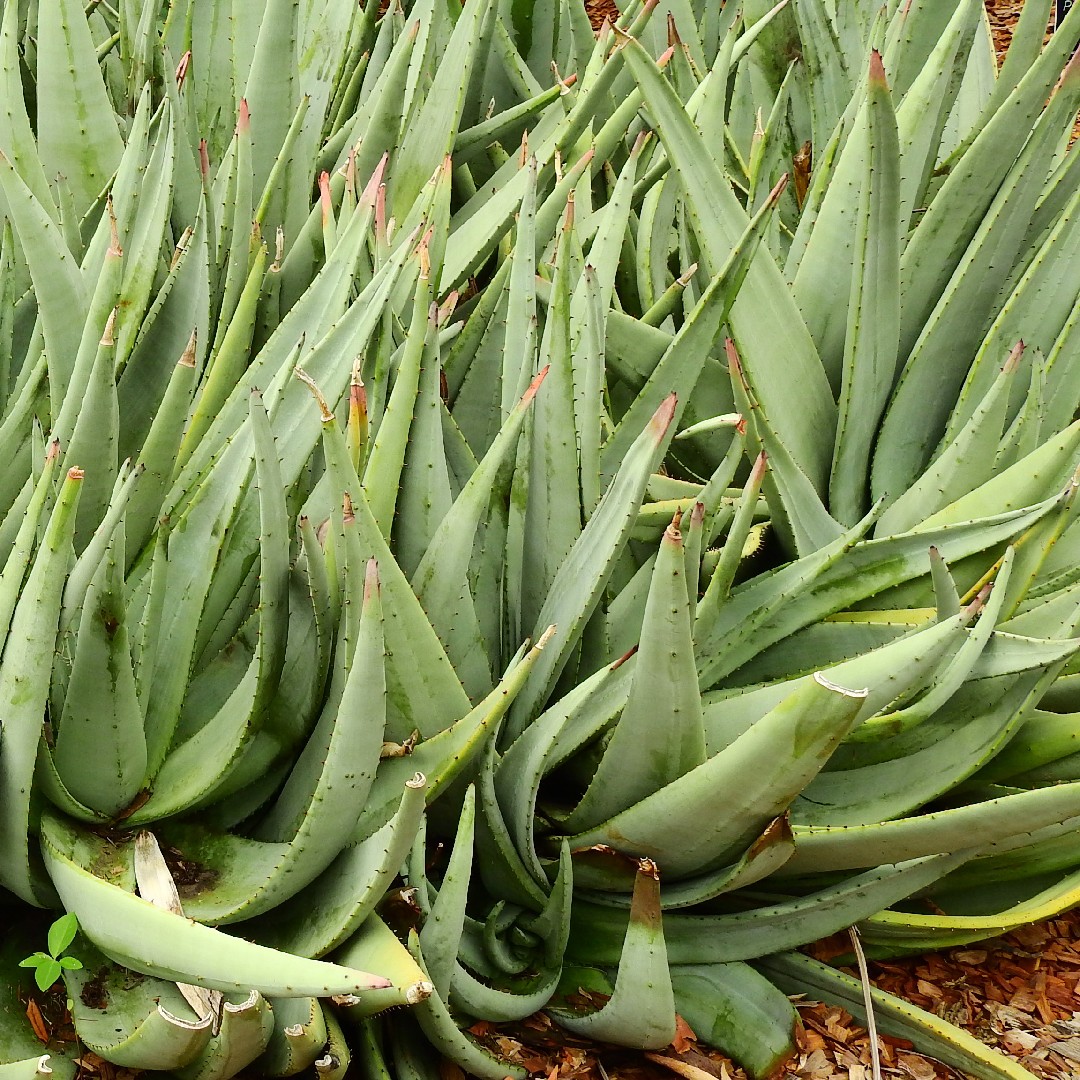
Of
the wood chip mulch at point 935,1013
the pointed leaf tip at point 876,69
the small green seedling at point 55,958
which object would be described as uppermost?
the pointed leaf tip at point 876,69

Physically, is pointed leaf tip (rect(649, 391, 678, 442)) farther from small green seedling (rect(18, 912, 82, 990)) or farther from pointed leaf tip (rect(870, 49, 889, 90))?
small green seedling (rect(18, 912, 82, 990))

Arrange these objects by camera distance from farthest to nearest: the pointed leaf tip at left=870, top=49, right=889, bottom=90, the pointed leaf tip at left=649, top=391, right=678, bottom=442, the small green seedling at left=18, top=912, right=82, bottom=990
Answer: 1. the pointed leaf tip at left=870, top=49, right=889, bottom=90
2. the pointed leaf tip at left=649, top=391, right=678, bottom=442
3. the small green seedling at left=18, top=912, right=82, bottom=990

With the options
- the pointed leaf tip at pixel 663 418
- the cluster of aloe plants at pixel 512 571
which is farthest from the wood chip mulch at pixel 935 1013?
the pointed leaf tip at pixel 663 418

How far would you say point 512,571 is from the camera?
1391 millimetres

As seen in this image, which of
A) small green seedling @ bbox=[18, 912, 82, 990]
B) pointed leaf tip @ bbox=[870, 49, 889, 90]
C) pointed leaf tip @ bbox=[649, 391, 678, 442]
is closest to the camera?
small green seedling @ bbox=[18, 912, 82, 990]

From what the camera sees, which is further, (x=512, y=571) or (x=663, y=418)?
(x=512, y=571)

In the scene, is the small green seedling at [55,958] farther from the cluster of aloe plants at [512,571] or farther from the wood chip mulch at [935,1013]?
the wood chip mulch at [935,1013]

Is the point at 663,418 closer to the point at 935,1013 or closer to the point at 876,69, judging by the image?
the point at 876,69

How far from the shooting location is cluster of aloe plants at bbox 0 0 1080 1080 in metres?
1.10

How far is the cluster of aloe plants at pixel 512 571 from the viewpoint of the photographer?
1098mm

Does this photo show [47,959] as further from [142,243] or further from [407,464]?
[142,243]

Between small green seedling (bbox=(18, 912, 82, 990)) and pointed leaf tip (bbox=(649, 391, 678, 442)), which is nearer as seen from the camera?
small green seedling (bbox=(18, 912, 82, 990))

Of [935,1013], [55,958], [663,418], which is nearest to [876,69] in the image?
[663,418]

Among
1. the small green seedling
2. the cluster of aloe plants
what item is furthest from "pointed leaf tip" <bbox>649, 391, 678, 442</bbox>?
the small green seedling
